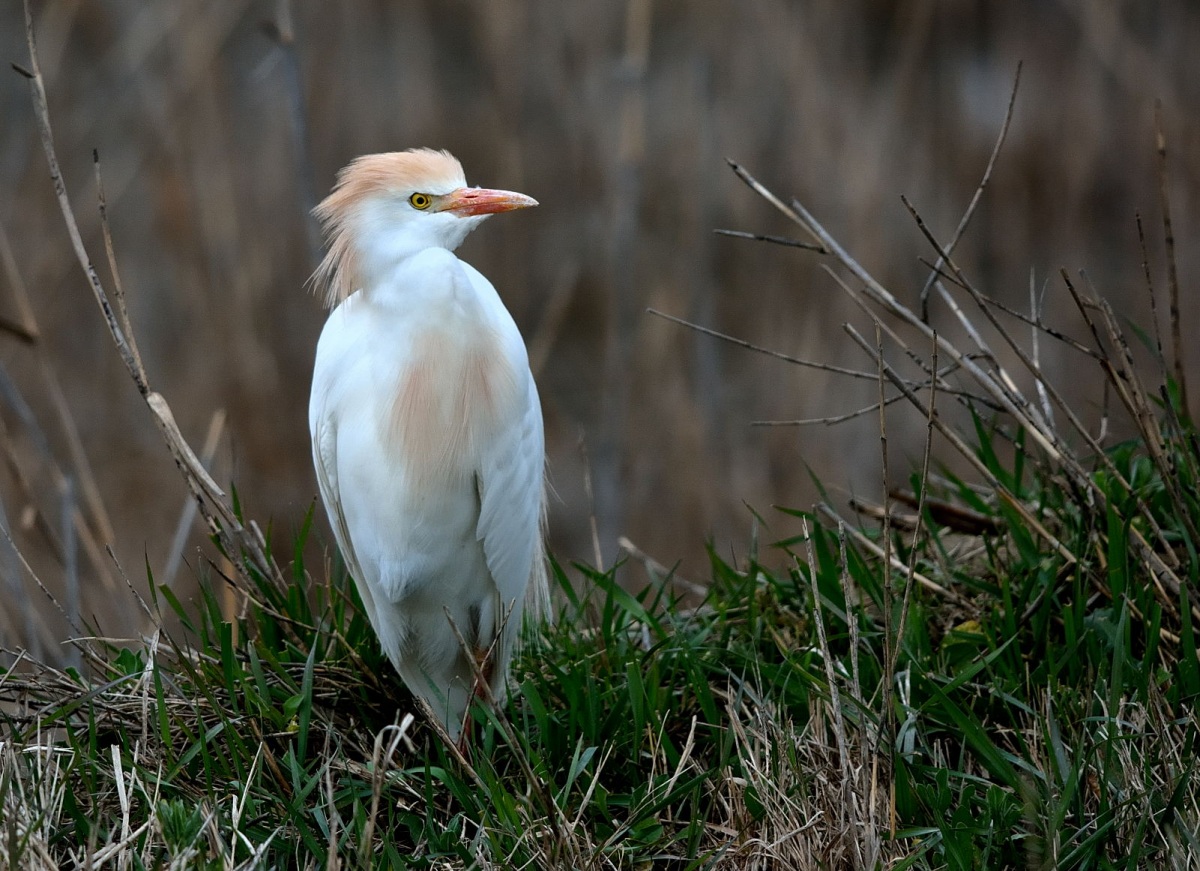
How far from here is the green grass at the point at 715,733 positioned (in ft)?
5.41

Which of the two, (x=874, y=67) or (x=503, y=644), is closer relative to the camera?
(x=503, y=644)

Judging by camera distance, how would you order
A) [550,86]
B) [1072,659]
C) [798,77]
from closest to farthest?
[1072,659]
[798,77]
[550,86]

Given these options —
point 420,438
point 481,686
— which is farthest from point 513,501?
point 481,686

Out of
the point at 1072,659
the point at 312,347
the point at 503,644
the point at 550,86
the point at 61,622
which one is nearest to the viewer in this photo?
the point at 1072,659

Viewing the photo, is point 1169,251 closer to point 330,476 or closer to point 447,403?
point 447,403

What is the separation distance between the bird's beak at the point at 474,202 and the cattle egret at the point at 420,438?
0.15 ft

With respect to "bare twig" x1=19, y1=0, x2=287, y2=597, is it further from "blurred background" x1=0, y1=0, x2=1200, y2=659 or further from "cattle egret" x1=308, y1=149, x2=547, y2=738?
"blurred background" x1=0, y1=0, x2=1200, y2=659

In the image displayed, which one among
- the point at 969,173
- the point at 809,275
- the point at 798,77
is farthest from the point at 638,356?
the point at 969,173

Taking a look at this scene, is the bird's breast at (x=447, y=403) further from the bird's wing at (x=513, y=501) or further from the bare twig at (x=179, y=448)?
the bare twig at (x=179, y=448)

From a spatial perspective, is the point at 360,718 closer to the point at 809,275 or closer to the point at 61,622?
the point at 61,622

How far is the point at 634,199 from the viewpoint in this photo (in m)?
4.18

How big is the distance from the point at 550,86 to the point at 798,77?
1128mm

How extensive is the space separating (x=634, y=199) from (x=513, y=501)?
224 cm

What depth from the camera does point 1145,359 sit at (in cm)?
463
